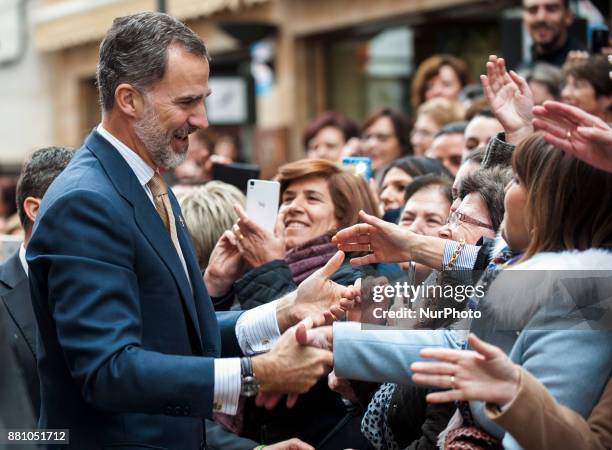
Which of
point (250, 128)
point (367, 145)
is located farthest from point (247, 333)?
point (250, 128)

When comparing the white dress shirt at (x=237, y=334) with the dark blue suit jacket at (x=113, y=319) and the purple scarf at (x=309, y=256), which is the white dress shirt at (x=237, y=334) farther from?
the purple scarf at (x=309, y=256)

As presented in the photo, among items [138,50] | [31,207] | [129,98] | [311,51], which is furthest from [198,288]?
[311,51]

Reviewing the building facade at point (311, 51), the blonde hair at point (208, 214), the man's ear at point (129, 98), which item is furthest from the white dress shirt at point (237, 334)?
the building facade at point (311, 51)

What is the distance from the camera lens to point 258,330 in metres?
4.04

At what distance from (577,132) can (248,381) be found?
118 centimetres

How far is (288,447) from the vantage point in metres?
4.06

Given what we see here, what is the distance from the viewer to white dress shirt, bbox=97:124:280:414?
3.29 meters

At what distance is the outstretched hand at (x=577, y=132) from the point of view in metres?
3.06

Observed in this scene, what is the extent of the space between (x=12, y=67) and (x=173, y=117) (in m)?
20.5

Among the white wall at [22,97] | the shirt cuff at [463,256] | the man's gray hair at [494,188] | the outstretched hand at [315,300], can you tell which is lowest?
the white wall at [22,97]

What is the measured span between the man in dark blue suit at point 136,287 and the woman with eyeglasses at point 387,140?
429cm

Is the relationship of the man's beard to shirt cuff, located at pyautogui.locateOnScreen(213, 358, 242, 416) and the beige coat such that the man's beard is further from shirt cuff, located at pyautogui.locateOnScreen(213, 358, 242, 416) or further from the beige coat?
the beige coat

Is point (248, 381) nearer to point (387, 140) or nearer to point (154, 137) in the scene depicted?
point (154, 137)

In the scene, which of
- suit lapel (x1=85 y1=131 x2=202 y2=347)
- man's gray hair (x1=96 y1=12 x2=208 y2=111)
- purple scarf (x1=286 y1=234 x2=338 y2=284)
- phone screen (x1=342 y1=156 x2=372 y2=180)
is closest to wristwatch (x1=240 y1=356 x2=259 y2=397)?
suit lapel (x1=85 y1=131 x2=202 y2=347)
